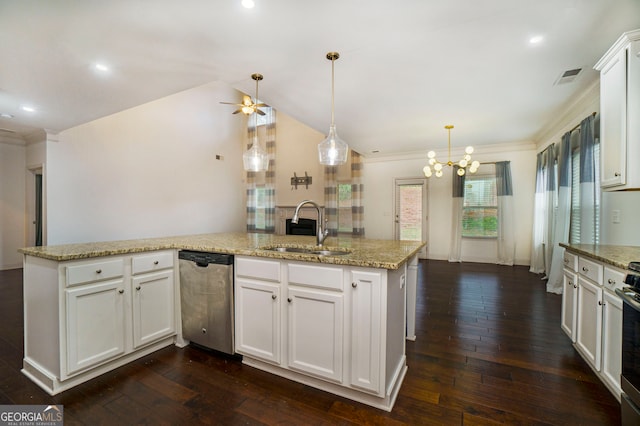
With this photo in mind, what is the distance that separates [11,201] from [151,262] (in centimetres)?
513

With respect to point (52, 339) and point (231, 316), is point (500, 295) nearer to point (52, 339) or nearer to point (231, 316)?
point (231, 316)

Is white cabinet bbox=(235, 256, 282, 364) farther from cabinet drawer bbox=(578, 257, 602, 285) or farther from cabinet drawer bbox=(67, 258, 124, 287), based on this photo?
cabinet drawer bbox=(578, 257, 602, 285)

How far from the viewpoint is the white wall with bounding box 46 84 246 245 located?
4.29m

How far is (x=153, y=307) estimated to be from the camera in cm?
218

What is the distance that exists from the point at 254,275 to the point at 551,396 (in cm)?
206

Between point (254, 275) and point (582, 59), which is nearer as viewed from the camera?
point (254, 275)

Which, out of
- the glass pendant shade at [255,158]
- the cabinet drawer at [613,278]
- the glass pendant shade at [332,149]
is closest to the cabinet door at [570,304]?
the cabinet drawer at [613,278]

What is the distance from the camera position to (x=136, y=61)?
7.15ft

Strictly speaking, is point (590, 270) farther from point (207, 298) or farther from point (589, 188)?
point (207, 298)

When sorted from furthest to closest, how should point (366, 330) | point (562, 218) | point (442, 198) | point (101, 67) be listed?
point (442, 198), point (562, 218), point (101, 67), point (366, 330)

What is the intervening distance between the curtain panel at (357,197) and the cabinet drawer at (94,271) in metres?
5.22

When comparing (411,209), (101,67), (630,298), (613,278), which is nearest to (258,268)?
(630,298)

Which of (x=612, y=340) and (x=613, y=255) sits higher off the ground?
(x=613, y=255)

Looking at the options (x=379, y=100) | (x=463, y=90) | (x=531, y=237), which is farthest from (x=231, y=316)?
(x=531, y=237)
